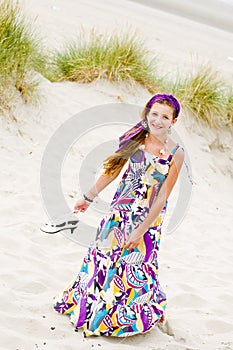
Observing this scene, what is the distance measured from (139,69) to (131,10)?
322 inches

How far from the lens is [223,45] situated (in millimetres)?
14344

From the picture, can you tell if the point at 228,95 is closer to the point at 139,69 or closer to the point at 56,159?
the point at 139,69

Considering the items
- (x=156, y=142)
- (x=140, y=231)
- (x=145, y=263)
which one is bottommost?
(x=145, y=263)

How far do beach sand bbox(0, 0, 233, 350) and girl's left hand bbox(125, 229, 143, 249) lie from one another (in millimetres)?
502

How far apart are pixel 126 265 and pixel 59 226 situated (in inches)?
63.1

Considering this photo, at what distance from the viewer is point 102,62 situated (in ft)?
25.4

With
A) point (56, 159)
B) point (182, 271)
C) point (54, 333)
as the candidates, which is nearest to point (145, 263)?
point (54, 333)

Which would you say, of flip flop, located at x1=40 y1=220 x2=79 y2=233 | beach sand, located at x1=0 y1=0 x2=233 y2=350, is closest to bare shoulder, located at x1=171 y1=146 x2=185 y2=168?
beach sand, located at x1=0 y1=0 x2=233 y2=350

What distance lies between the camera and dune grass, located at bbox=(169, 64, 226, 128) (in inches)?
305

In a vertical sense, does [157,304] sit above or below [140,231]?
below

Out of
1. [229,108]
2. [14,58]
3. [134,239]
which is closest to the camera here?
[134,239]

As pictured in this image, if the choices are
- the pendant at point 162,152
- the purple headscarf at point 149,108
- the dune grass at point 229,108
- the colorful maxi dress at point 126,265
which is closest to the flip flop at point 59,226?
the colorful maxi dress at point 126,265

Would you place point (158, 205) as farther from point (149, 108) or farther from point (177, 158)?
point (149, 108)

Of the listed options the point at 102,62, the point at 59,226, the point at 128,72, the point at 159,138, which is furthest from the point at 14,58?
the point at 159,138
